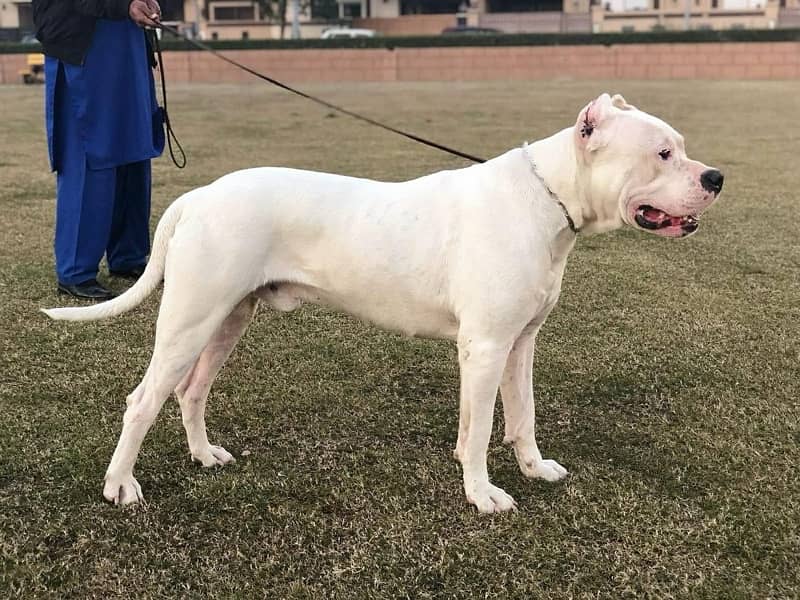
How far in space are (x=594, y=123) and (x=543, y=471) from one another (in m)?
1.27

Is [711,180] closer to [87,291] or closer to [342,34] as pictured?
[87,291]

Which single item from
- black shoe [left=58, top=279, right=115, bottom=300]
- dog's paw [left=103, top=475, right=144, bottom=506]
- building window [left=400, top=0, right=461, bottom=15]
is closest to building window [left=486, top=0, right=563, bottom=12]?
building window [left=400, top=0, right=461, bottom=15]

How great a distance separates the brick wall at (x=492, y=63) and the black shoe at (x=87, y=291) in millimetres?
32214

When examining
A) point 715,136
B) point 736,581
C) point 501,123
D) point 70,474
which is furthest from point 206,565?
point 501,123

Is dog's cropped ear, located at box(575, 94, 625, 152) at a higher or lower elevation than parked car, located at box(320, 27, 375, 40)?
lower

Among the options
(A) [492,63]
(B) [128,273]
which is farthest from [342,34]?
(B) [128,273]

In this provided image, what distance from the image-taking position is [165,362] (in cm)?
259

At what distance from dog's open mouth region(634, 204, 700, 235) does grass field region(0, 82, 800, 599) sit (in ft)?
3.15

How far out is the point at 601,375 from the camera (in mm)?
3814

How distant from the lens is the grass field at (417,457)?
2326 mm

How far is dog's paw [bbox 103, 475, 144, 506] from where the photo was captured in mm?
2654

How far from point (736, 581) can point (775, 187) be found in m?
7.77

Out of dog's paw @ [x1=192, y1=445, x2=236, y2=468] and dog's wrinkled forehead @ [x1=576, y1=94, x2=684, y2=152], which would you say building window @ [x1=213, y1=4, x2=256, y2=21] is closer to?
dog's paw @ [x1=192, y1=445, x2=236, y2=468]

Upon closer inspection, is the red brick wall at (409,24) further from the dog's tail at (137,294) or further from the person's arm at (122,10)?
the dog's tail at (137,294)
